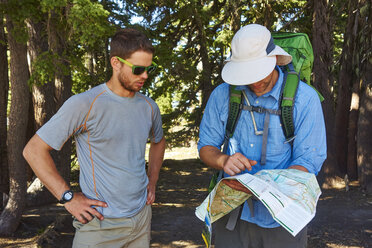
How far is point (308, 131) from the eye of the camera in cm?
240

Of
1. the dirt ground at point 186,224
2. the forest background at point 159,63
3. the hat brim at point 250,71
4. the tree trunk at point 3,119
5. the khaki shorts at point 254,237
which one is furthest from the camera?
the tree trunk at point 3,119

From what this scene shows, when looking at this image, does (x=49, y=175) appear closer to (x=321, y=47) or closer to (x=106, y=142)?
(x=106, y=142)

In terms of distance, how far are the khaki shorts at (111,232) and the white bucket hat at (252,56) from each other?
126 centimetres

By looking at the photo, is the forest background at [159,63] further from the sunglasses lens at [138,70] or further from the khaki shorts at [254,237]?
the khaki shorts at [254,237]

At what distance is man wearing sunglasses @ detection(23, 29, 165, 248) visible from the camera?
98.6 inches

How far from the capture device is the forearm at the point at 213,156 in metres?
2.45

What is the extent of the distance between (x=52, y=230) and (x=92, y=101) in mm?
5611

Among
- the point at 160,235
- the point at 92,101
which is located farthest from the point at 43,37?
the point at 92,101

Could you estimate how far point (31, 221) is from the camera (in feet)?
26.6

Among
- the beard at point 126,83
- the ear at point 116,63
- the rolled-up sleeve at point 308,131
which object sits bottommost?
the rolled-up sleeve at point 308,131

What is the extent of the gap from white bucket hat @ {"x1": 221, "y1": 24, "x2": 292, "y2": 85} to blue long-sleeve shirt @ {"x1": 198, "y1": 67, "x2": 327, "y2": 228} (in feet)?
0.49

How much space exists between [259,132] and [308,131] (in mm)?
308

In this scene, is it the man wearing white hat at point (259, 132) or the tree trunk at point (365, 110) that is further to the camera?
the tree trunk at point (365, 110)

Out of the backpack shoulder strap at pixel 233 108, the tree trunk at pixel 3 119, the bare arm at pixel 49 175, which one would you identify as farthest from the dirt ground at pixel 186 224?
the backpack shoulder strap at pixel 233 108
